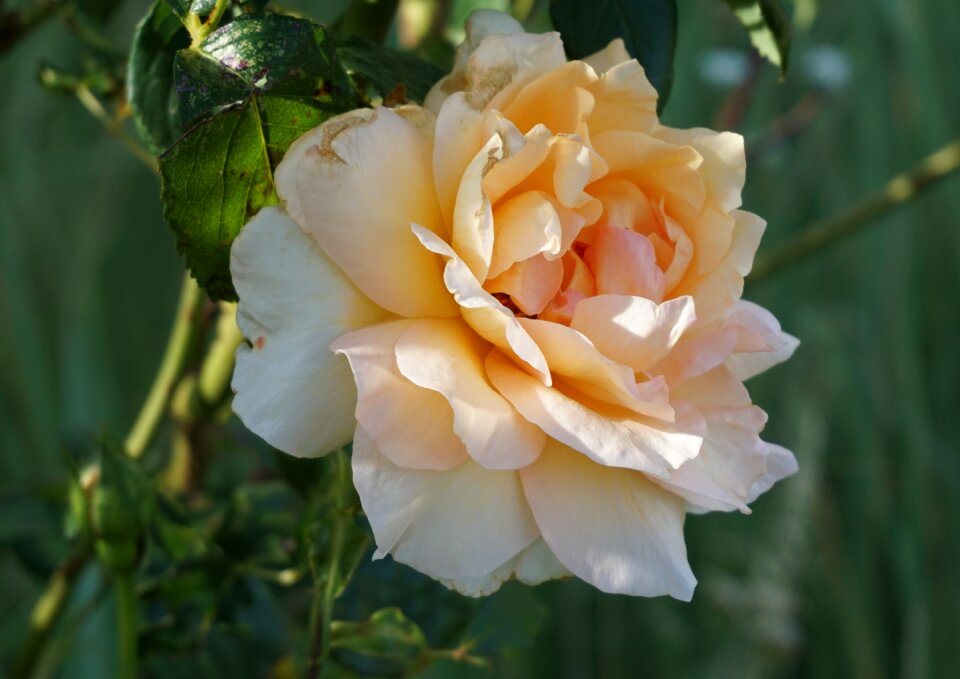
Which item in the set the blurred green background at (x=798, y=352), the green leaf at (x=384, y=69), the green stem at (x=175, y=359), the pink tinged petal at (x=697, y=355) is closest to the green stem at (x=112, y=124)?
the green stem at (x=175, y=359)

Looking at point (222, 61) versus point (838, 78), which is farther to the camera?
point (838, 78)

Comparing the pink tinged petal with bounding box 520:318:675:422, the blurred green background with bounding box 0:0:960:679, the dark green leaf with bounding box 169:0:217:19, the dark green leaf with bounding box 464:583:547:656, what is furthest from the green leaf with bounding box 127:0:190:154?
the blurred green background with bounding box 0:0:960:679

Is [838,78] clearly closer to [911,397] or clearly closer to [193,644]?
[911,397]

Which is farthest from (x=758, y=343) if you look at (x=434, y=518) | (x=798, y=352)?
(x=798, y=352)

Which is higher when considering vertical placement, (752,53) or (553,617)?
(752,53)

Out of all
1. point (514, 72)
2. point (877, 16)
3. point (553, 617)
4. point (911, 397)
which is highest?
point (514, 72)

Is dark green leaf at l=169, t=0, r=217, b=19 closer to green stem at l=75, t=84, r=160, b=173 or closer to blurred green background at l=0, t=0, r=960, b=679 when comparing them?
green stem at l=75, t=84, r=160, b=173

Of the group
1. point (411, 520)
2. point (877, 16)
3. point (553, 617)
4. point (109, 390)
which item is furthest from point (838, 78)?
point (411, 520)
